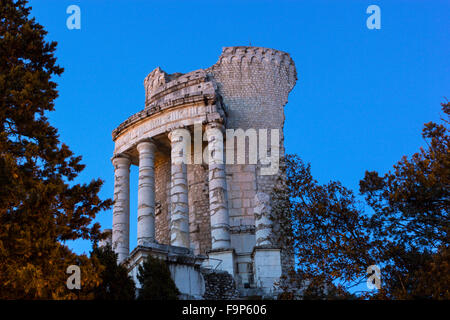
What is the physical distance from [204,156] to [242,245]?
484 centimetres

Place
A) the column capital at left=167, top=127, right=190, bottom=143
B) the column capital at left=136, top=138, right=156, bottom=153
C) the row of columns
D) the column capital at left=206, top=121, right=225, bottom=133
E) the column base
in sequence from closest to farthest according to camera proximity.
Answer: the column base, the row of columns, the column capital at left=206, top=121, right=225, bottom=133, the column capital at left=167, top=127, right=190, bottom=143, the column capital at left=136, top=138, right=156, bottom=153

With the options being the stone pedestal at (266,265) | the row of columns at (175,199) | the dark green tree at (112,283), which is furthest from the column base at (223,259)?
the dark green tree at (112,283)

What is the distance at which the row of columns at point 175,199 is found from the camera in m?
23.1

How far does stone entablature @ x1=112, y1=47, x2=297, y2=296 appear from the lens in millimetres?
23250

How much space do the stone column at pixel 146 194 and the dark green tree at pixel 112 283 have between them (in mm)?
11804

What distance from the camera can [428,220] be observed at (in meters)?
12.2

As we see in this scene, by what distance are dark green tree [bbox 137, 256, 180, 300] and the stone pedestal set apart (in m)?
6.93

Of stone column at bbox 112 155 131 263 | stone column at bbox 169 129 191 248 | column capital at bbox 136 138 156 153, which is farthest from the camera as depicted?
column capital at bbox 136 138 156 153

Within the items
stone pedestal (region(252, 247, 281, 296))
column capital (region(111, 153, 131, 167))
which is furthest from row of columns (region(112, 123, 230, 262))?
stone pedestal (region(252, 247, 281, 296))

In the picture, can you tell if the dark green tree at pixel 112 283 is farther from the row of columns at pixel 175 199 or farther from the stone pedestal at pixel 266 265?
the row of columns at pixel 175 199

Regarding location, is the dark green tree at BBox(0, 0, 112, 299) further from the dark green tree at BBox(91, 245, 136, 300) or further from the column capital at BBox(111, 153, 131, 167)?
the column capital at BBox(111, 153, 131, 167)

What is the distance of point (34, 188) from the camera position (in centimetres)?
1015

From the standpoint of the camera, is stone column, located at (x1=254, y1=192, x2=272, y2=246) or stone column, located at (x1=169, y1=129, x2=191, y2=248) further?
stone column, located at (x1=169, y1=129, x2=191, y2=248)
